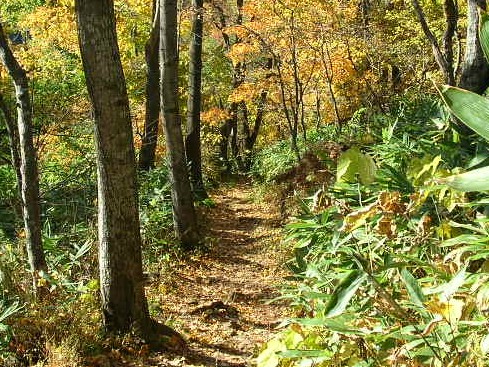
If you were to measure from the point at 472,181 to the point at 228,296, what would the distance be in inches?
227

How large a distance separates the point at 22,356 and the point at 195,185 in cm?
776

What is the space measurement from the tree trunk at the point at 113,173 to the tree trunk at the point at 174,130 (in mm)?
3444

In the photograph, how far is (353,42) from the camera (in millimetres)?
13164

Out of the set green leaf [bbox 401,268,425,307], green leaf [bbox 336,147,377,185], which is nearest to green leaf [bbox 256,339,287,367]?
green leaf [bbox 401,268,425,307]

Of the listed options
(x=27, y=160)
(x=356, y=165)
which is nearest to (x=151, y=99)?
(x=27, y=160)

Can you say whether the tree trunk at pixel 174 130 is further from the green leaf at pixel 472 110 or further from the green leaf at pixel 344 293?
the green leaf at pixel 472 110

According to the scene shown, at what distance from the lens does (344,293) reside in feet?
4.60

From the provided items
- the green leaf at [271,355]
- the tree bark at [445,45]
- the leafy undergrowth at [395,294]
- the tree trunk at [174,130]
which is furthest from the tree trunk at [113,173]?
the tree bark at [445,45]

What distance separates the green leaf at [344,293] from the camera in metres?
1.36

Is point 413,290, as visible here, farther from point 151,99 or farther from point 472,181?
point 151,99

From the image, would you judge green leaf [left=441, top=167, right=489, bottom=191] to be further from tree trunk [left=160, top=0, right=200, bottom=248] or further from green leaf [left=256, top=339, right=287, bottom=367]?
tree trunk [left=160, top=0, right=200, bottom=248]

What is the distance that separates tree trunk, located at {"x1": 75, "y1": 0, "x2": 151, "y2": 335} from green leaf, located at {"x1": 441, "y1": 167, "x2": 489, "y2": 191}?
3.49 meters

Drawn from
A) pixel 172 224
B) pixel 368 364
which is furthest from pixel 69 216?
pixel 368 364

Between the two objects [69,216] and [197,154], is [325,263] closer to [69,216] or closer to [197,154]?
[69,216]
